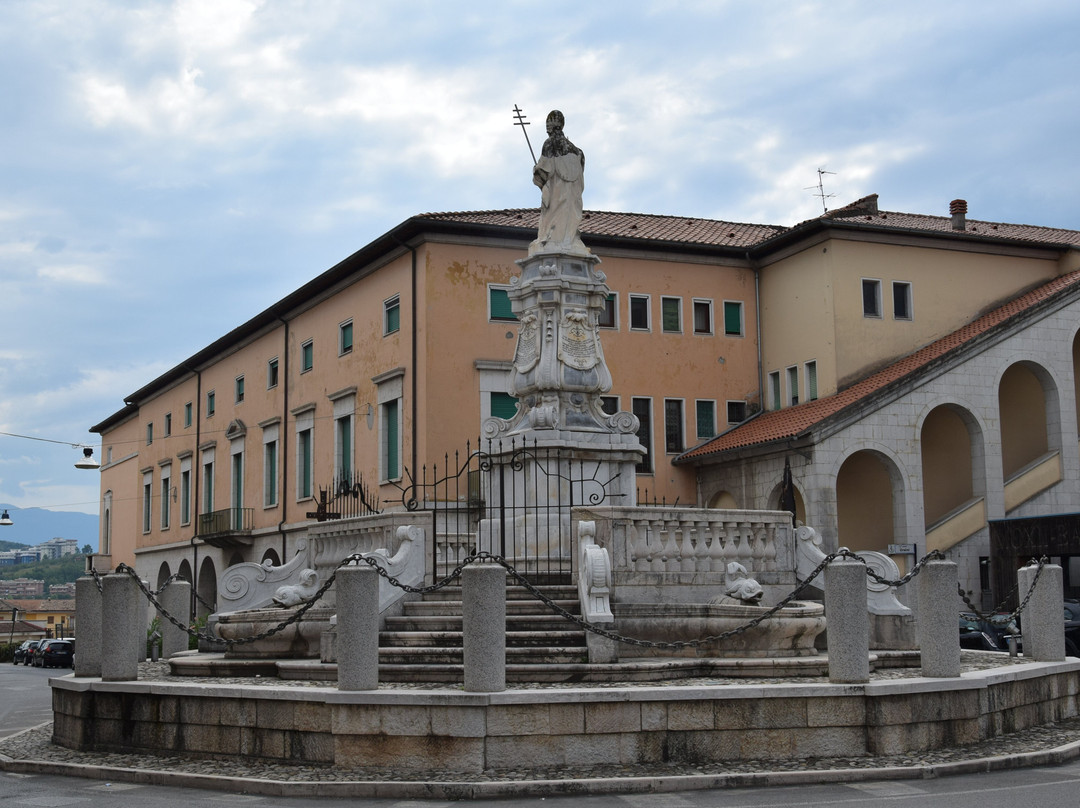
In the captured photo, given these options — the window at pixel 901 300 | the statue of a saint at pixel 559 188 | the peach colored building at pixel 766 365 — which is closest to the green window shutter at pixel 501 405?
the peach colored building at pixel 766 365

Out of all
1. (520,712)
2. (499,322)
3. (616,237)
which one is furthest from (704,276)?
(520,712)

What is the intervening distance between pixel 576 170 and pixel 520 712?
9333 millimetres

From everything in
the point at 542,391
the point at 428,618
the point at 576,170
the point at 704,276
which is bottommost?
the point at 428,618

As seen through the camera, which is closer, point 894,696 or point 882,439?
point 894,696

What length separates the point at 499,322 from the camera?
34062 millimetres

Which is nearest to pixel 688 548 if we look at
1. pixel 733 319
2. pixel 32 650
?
pixel 733 319

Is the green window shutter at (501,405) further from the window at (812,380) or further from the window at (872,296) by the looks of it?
the window at (872,296)

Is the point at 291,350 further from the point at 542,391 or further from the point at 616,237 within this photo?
the point at 542,391

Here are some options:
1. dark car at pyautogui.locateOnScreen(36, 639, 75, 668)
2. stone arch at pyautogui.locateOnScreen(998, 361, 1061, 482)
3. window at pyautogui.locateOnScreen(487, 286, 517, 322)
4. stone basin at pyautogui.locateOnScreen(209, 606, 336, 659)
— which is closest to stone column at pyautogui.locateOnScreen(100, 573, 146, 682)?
stone basin at pyautogui.locateOnScreen(209, 606, 336, 659)

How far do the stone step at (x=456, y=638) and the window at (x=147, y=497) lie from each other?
152 feet

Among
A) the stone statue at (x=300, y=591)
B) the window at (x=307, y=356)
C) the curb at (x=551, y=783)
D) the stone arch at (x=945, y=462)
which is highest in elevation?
the window at (x=307, y=356)

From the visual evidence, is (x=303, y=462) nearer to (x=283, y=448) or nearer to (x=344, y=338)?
(x=283, y=448)

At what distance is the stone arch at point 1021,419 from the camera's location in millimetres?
35312

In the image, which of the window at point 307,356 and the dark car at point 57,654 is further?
the dark car at point 57,654
